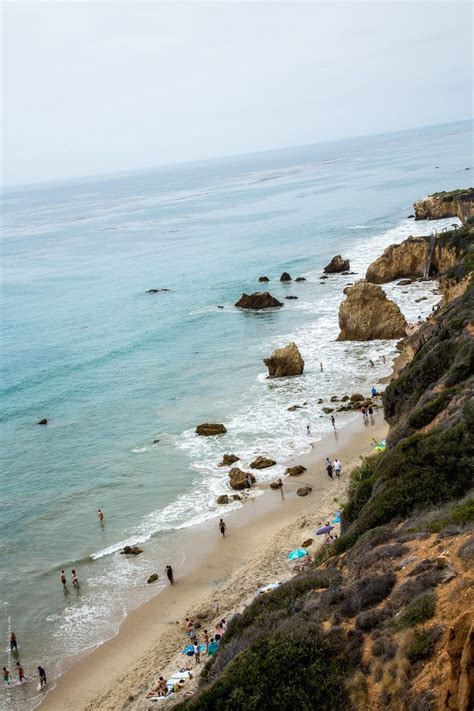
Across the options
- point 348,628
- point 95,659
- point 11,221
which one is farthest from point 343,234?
point 11,221

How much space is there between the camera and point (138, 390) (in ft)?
147

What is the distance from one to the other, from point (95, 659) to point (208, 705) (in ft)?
36.5

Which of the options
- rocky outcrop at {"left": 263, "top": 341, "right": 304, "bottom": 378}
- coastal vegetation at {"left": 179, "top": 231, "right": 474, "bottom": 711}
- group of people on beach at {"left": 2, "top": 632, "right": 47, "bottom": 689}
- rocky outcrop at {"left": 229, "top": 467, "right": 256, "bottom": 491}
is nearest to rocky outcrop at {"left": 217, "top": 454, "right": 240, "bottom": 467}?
rocky outcrop at {"left": 229, "top": 467, "right": 256, "bottom": 491}

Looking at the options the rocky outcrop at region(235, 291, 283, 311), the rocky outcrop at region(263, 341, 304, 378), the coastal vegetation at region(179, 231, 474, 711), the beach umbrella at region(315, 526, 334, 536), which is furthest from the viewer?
→ the rocky outcrop at region(235, 291, 283, 311)

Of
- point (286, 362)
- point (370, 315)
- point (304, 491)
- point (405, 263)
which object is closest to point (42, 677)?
point (304, 491)

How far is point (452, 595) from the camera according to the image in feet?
35.2

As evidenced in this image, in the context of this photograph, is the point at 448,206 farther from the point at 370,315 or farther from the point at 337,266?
the point at 370,315

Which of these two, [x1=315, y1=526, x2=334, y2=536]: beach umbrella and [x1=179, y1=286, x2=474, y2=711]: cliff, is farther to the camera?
[x1=315, y1=526, x2=334, y2=536]: beach umbrella

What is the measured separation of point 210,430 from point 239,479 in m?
6.24

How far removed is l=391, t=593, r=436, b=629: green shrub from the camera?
34.8 feet

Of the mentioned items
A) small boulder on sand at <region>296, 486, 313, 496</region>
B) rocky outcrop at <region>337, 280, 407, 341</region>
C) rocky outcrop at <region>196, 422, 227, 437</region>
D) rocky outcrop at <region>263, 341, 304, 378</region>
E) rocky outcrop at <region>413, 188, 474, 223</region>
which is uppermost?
rocky outcrop at <region>413, 188, 474, 223</region>

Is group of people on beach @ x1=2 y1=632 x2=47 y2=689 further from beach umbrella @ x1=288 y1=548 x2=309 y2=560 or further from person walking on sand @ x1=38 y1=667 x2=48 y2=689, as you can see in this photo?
beach umbrella @ x1=288 y1=548 x2=309 y2=560

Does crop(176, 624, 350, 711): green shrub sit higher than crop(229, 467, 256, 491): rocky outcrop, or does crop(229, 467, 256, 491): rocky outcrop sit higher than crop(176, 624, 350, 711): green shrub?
crop(176, 624, 350, 711): green shrub

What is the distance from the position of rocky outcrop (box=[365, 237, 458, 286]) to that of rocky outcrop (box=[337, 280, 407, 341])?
46.7 feet
